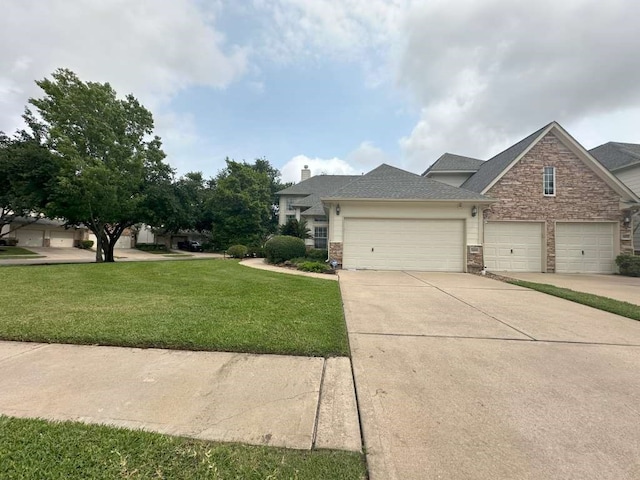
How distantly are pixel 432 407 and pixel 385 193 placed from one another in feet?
34.9

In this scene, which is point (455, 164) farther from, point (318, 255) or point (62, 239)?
point (62, 239)

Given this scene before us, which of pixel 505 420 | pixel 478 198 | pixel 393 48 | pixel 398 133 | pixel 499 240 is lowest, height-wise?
pixel 505 420

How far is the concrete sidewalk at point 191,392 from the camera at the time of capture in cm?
203

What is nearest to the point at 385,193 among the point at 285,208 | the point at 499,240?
the point at 499,240

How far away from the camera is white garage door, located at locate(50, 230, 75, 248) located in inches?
1292

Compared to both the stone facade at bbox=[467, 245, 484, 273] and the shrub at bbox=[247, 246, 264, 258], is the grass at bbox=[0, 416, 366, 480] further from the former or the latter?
the shrub at bbox=[247, 246, 264, 258]

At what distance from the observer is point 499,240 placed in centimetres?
1241

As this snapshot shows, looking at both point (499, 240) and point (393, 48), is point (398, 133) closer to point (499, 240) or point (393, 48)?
point (393, 48)

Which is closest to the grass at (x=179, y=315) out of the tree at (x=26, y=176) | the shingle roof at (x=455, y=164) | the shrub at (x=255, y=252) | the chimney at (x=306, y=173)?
the tree at (x=26, y=176)

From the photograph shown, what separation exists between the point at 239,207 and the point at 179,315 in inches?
964

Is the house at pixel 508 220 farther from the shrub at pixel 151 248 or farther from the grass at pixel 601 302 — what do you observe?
the shrub at pixel 151 248

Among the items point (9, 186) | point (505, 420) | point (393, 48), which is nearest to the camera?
point (505, 420)

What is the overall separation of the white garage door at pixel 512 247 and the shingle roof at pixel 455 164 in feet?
21.7

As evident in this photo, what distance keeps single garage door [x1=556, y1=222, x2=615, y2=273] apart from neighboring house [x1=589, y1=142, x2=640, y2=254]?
81.4 inches
